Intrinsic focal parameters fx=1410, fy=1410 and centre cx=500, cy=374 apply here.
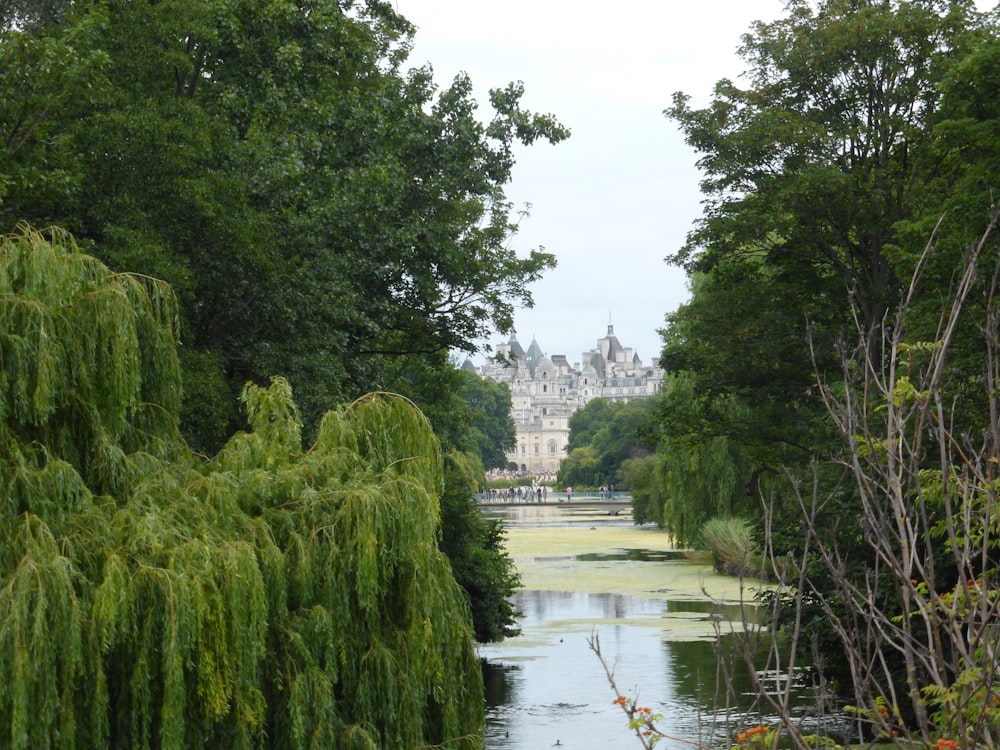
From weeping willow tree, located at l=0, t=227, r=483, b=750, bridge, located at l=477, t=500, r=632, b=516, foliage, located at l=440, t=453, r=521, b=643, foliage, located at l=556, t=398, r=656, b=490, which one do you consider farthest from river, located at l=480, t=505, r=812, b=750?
foliage, located at l=556, t=398, r=656, b=490

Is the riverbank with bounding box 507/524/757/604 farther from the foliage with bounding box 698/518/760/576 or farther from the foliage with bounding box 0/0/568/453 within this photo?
the foliage with bounding box 0/0/568/453

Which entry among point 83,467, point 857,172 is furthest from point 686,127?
point 83,467

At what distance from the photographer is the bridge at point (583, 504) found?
93938 millimetres

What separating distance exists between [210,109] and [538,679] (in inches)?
399

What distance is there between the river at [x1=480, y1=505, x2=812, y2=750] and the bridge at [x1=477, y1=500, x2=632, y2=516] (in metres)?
49.4

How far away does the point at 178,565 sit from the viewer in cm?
917

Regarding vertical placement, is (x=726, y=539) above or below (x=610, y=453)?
below

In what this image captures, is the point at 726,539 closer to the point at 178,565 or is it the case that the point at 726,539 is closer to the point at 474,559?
the point at 474,559

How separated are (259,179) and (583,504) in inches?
3390

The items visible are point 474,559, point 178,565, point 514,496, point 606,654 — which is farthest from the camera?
point 514,496

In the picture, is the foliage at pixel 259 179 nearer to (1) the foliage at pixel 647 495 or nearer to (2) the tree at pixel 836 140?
(2) the tree at pixel 836 140

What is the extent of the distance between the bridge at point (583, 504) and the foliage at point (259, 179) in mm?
61745

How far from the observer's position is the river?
60.5ft

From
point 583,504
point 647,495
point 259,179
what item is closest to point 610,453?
point 583,504
